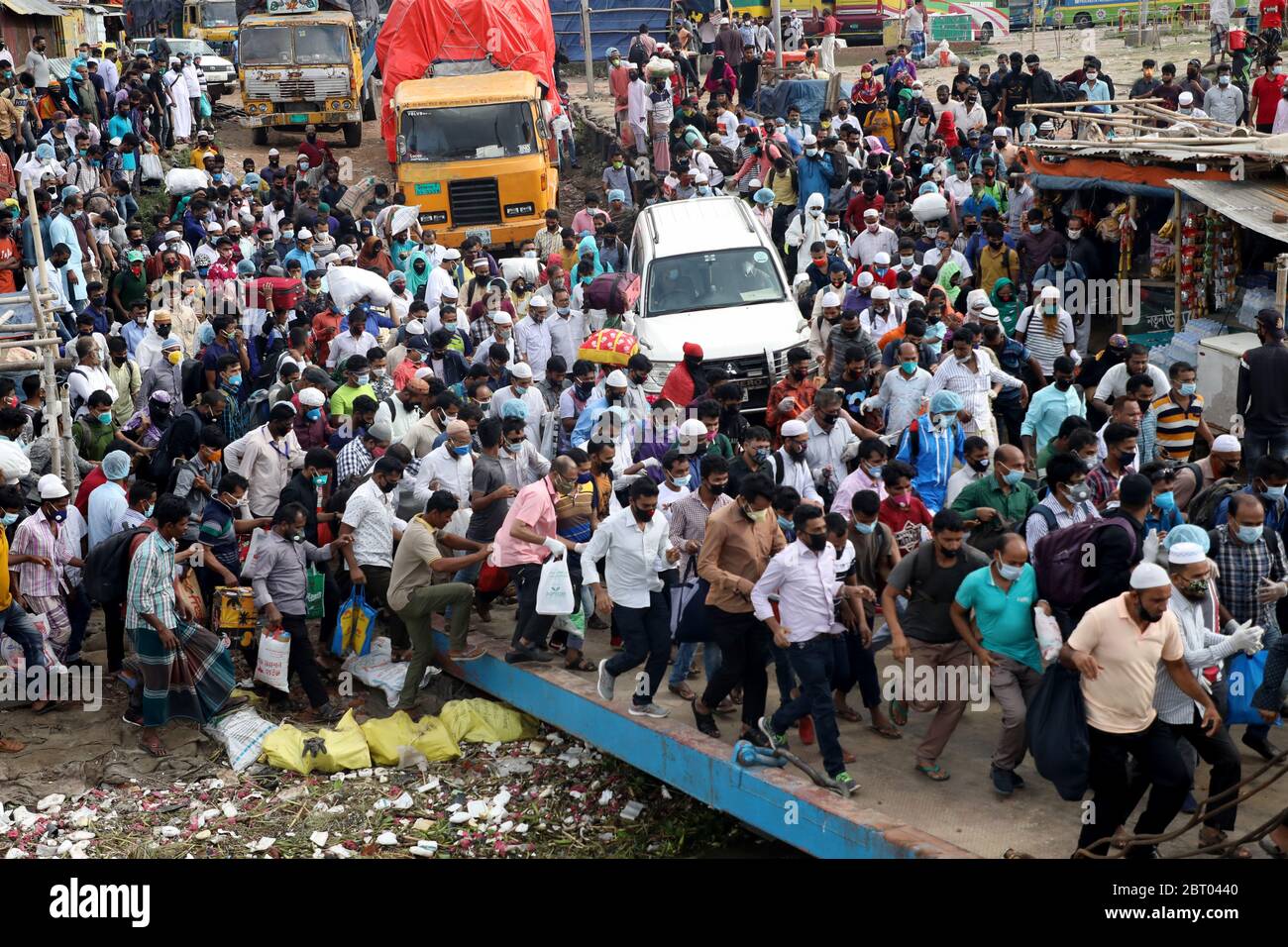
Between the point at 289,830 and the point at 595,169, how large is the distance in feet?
66.5

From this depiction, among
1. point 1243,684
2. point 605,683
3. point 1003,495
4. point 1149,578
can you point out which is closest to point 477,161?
point 605,683

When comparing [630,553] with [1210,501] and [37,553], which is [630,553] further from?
[37,553]

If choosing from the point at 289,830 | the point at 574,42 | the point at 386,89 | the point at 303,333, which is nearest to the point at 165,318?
the point at 303,333

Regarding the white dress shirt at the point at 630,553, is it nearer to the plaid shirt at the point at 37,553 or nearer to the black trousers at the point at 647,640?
the black trousers at the point at 647,640

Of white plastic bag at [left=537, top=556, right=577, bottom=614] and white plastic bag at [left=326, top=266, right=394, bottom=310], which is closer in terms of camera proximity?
white plastic bag at [left=537, top=556, right=577, bottom=614]

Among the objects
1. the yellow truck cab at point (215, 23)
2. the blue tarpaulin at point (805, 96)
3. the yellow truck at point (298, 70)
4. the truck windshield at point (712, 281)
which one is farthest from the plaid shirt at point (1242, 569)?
the yellow truck cab at point (215, 23)

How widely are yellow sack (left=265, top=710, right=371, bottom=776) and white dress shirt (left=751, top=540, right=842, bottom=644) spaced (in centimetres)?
313

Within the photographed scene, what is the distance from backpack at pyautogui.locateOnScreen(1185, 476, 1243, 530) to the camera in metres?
8.73

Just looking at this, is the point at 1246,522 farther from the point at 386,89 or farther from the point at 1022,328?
the point at 386,89

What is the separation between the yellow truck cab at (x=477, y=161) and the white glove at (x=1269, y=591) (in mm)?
14172

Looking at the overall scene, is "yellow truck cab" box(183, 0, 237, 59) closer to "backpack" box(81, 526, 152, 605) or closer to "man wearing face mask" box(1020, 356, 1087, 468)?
"backpack" box(81, 526, 152, 605)

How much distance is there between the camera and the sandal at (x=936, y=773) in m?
8.25

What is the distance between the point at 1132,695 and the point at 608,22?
29312mm

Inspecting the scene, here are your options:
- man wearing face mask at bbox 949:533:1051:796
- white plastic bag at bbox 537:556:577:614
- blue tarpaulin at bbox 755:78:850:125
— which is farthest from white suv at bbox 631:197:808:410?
blue tarpaulin at bbox 755:78:850:125
